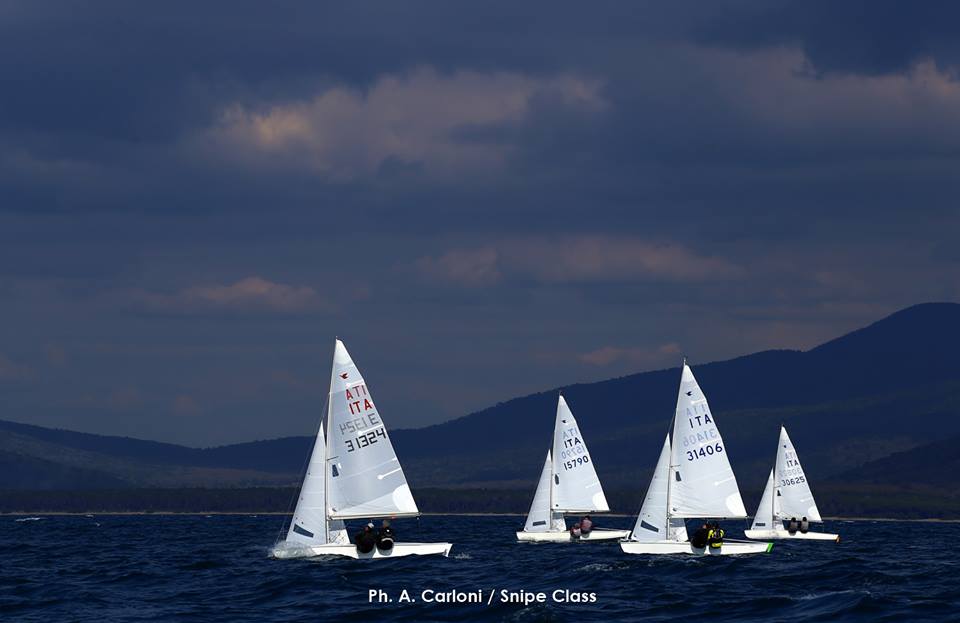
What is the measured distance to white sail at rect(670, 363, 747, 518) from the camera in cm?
8538


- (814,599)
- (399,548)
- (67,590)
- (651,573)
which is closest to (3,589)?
(67,590)

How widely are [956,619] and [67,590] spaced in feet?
131

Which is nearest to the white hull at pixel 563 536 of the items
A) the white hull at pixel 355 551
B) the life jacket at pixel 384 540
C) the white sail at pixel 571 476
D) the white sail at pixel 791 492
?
the white sail at pixel 571 476

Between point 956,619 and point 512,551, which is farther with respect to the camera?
point 512,551

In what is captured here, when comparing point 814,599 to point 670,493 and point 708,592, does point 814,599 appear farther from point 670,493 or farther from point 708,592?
point 670,493

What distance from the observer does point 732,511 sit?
281 feet

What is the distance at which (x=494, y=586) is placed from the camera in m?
69.3

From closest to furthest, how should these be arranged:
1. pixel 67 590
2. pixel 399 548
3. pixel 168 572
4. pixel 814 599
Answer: pixel 814 599 < pixel 67 590 < pixel 399 548 < pixel 168 572

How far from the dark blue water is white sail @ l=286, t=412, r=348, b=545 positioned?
1618 millimetres

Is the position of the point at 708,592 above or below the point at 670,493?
below

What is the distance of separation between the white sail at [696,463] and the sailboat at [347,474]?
618 inches

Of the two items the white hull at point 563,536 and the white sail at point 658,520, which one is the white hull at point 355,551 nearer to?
the white sail at point 658,520

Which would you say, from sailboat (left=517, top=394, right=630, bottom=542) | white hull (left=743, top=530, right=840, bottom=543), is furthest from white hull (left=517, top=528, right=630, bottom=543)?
white hull (left=743, top=530, right=840, bottom=543)

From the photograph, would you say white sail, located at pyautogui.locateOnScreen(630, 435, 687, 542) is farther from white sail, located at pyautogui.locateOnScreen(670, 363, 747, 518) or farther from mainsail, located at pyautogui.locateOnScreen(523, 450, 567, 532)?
mainsail, located at pyautogui.locateOnScreen(523, 450, 567, 532)
